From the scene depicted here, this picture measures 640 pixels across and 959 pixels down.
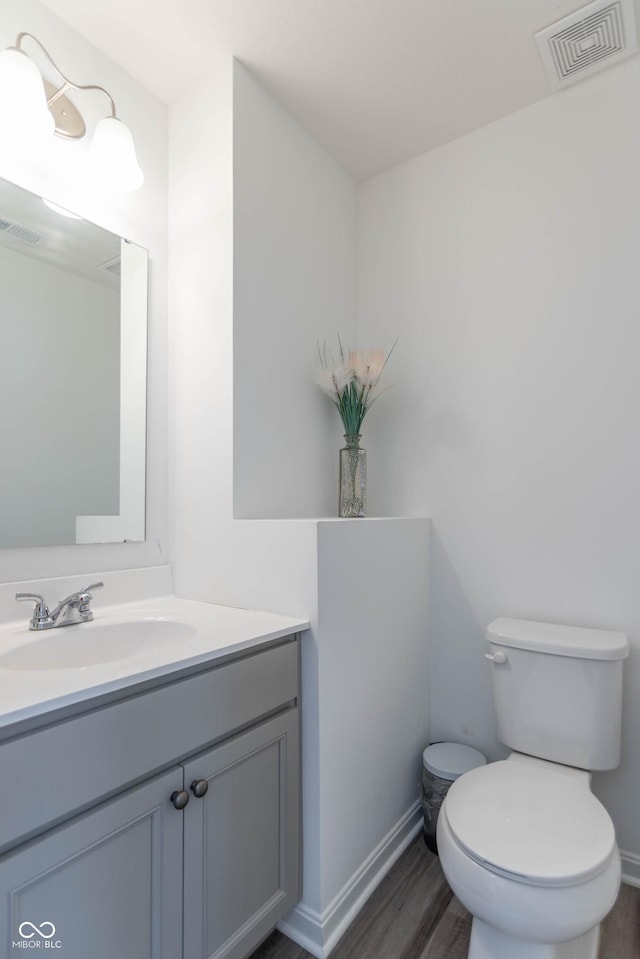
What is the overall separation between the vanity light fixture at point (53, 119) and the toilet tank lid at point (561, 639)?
176 centimetres

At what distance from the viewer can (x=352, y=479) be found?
179 centimetres

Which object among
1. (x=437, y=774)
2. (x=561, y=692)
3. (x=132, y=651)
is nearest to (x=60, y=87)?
(x=132, y=651)

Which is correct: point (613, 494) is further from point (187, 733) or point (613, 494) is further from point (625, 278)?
point (187, 733)

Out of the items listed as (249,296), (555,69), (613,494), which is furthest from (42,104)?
(613,494)

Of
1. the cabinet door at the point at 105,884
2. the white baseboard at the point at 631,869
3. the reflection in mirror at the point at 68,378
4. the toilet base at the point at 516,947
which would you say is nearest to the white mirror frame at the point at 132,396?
the reflection in mirror at the point at 68,378

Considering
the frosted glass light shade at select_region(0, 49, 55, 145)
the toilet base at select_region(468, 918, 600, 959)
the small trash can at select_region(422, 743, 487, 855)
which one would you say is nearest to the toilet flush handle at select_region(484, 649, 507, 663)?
the small trash can at select_region(422, 743, 487, 855)

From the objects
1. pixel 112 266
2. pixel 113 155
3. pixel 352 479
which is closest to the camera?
pixel 113 155

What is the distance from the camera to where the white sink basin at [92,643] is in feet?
3.70

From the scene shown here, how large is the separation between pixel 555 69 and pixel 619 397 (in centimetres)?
108

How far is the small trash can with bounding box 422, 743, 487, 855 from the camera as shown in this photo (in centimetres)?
156

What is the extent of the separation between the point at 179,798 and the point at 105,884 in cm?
16

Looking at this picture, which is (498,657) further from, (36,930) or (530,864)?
(36,930)

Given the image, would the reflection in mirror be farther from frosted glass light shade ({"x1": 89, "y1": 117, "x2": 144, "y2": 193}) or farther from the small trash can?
the small trash can

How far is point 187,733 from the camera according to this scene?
0.98 metres
